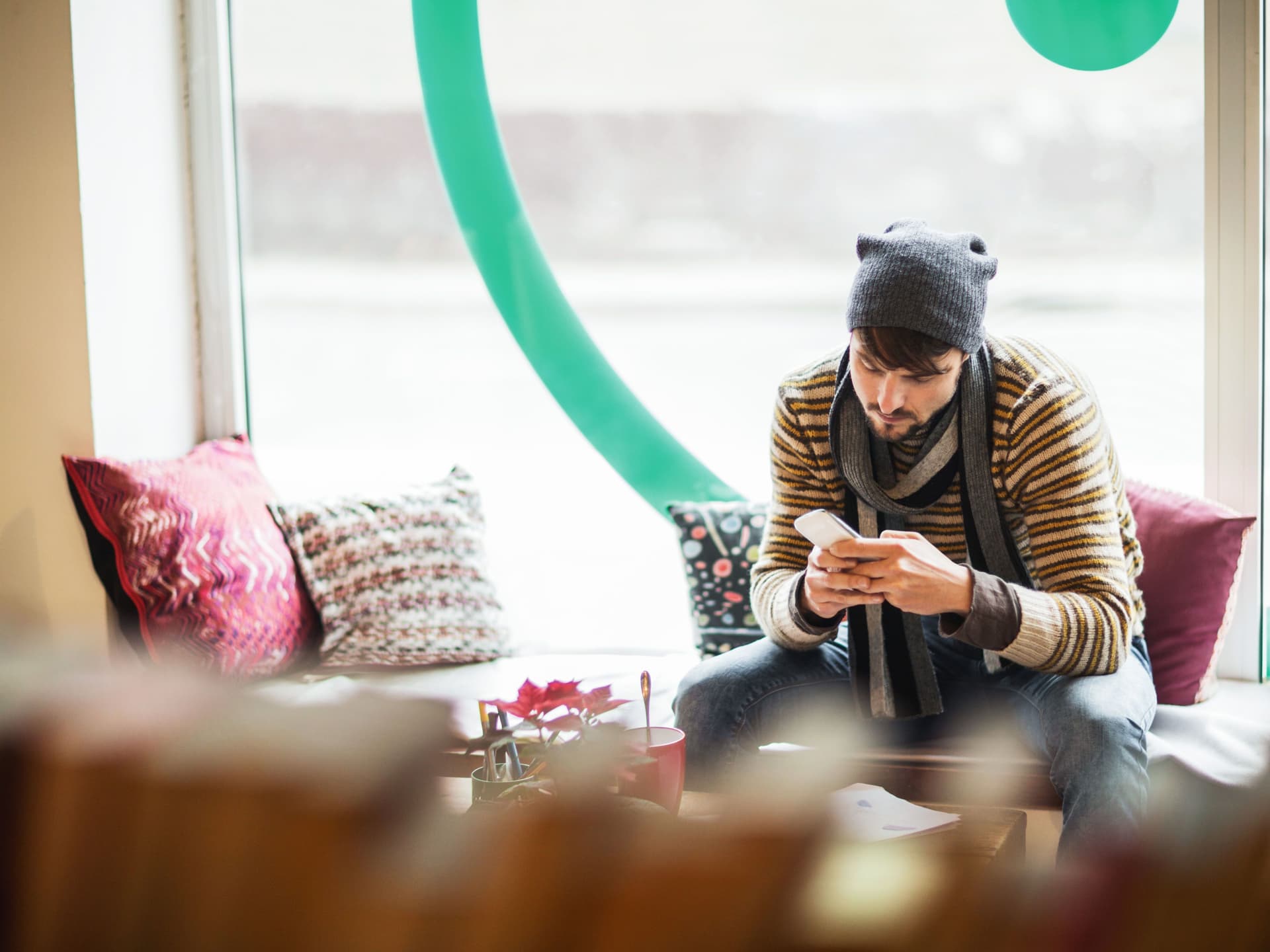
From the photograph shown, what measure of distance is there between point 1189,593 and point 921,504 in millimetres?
547

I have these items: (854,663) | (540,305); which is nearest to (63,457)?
(540,305)

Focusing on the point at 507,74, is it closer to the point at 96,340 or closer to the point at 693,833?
the point at 96,340

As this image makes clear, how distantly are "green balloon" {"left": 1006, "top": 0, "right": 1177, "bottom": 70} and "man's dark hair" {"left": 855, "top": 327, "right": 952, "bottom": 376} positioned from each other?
0.95 m

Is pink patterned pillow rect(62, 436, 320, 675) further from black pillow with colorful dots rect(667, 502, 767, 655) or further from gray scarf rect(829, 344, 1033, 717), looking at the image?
gray scarf rect(829, 344, 1033, 717)

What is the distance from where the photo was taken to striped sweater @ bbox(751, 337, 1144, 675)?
1.60 metres

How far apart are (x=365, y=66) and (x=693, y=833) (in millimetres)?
2631

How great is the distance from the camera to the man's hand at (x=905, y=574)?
157 cm

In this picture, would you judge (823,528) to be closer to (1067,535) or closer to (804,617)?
(804,617)

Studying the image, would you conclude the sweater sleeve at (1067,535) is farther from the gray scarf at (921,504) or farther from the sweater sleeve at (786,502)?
the sweater sleeve at (786,502)

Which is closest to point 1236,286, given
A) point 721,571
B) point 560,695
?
point 721,571

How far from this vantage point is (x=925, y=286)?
158 cm

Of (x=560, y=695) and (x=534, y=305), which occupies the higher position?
(x=534, y=305)

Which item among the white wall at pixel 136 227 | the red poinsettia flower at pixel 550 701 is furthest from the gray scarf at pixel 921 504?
the white wall at pixel 136 227

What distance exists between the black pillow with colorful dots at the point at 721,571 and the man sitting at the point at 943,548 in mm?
309
